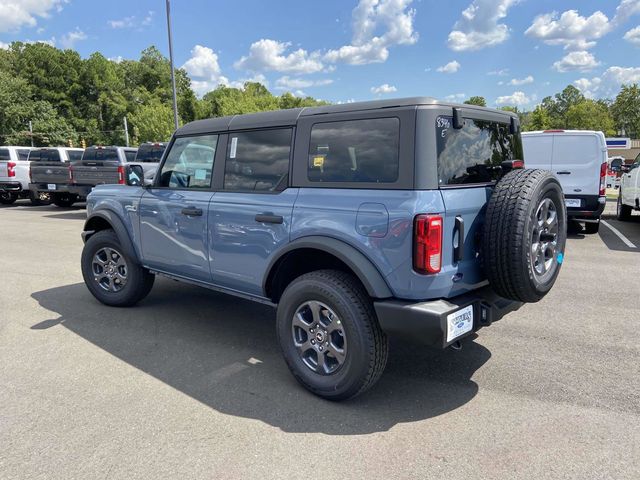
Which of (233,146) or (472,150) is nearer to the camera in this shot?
(472,150)

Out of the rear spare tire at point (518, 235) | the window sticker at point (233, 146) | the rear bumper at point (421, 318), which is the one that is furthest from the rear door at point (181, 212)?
the rear spare tire at point (518, 235)

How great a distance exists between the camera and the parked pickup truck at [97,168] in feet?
40.0

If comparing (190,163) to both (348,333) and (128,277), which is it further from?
(348,333)

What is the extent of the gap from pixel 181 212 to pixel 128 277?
126cm

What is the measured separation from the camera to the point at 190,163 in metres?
4.30

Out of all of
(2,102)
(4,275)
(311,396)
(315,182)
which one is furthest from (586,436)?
(2,102)

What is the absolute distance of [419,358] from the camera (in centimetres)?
386

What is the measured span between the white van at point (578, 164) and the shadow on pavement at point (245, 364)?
6321 millimetres

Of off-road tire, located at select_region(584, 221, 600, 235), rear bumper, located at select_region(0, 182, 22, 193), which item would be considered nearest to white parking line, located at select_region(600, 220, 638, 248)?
off-road tire, located at select_region(584, 221, 600, 235)

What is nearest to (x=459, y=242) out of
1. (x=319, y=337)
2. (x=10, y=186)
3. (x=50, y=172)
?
(x=319, y=337)

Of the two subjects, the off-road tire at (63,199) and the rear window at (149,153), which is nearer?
the rear window at (149,153)

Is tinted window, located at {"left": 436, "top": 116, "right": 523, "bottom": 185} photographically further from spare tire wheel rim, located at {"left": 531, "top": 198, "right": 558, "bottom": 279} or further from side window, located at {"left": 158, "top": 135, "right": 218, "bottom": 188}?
side window, located at {"left": 158, "top": 135, "right": 218, "bottom": 188}

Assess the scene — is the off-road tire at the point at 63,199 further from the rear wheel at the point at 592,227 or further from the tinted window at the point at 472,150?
the tinted window at the point at 472,150

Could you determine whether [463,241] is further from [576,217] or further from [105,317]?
[576,217]
